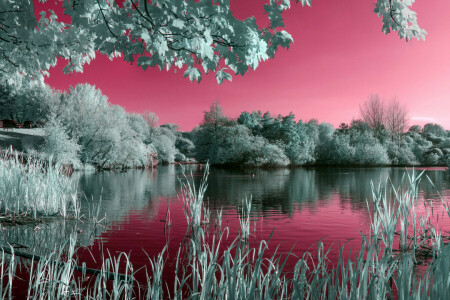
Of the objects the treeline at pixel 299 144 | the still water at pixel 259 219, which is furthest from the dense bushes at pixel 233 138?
the still water at pixel 259 219

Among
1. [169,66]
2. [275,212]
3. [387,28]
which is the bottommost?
[275,212]

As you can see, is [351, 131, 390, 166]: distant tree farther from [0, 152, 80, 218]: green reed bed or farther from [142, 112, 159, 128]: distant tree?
[0, 152, 80, 218]: green reed bed

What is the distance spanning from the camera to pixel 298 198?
56.5ft

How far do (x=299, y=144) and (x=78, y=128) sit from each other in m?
28.8

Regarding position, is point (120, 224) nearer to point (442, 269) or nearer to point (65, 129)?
point (442, 269)

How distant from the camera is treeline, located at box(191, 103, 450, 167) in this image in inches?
1970

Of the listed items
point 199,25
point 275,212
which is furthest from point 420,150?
point 199,25

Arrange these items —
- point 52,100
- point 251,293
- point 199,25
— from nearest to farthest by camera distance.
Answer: point 251,293 → point 199,25 → point 52,100

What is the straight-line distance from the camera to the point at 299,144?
173 feet

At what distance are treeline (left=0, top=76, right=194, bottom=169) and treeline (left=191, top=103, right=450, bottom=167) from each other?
32.9ft

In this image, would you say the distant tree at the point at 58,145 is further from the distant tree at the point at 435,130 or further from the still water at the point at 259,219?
the distant tree at the point at 435,130

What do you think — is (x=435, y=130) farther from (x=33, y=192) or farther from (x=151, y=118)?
(x=33, y=192)

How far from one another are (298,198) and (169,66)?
42.7 feet

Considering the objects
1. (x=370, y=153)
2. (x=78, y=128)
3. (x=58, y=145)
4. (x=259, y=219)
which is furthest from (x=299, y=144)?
(x=259, y=219)
